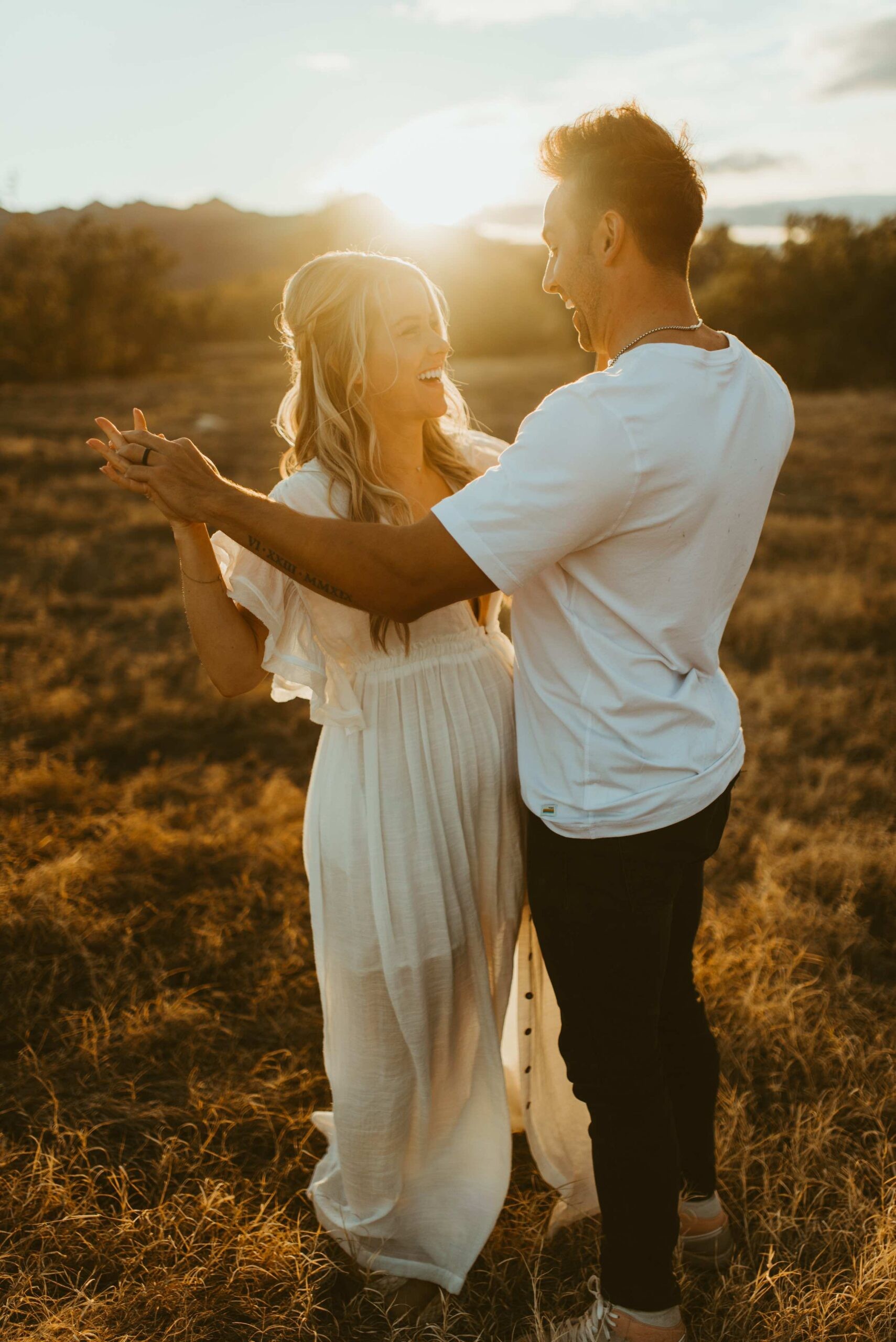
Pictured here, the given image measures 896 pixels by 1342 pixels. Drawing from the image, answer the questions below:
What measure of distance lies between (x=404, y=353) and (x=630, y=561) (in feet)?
2.98

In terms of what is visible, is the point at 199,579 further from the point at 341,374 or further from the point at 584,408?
the point at 584,408

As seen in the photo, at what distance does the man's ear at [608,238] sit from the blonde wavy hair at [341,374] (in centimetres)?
68

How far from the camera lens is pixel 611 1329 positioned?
1.92 metres

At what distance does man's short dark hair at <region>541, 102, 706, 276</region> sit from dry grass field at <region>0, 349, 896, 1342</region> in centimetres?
222

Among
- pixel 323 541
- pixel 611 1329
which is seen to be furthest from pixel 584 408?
pixel 611 1329

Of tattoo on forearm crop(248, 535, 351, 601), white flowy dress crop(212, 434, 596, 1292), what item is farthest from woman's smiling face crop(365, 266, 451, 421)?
tattoo on forearm crop(248, 535, 351, 601)

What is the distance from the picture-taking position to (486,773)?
2178mm

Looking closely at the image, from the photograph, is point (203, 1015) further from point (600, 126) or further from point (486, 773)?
point (600, 126)

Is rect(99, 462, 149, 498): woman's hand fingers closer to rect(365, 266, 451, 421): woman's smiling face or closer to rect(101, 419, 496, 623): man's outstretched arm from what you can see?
rect(101, 419, 496, 623): man's outstretched arm

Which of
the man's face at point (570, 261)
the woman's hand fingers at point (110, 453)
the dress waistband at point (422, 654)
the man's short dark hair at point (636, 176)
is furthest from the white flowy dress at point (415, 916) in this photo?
the man's short dark hair at point (636, 176)

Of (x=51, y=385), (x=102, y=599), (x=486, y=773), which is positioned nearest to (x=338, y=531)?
(x=486, y=773)

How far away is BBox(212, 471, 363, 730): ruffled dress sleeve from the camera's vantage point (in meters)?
1.95

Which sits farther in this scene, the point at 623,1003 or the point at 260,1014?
the point at 260,1014

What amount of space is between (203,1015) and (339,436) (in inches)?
81.0
